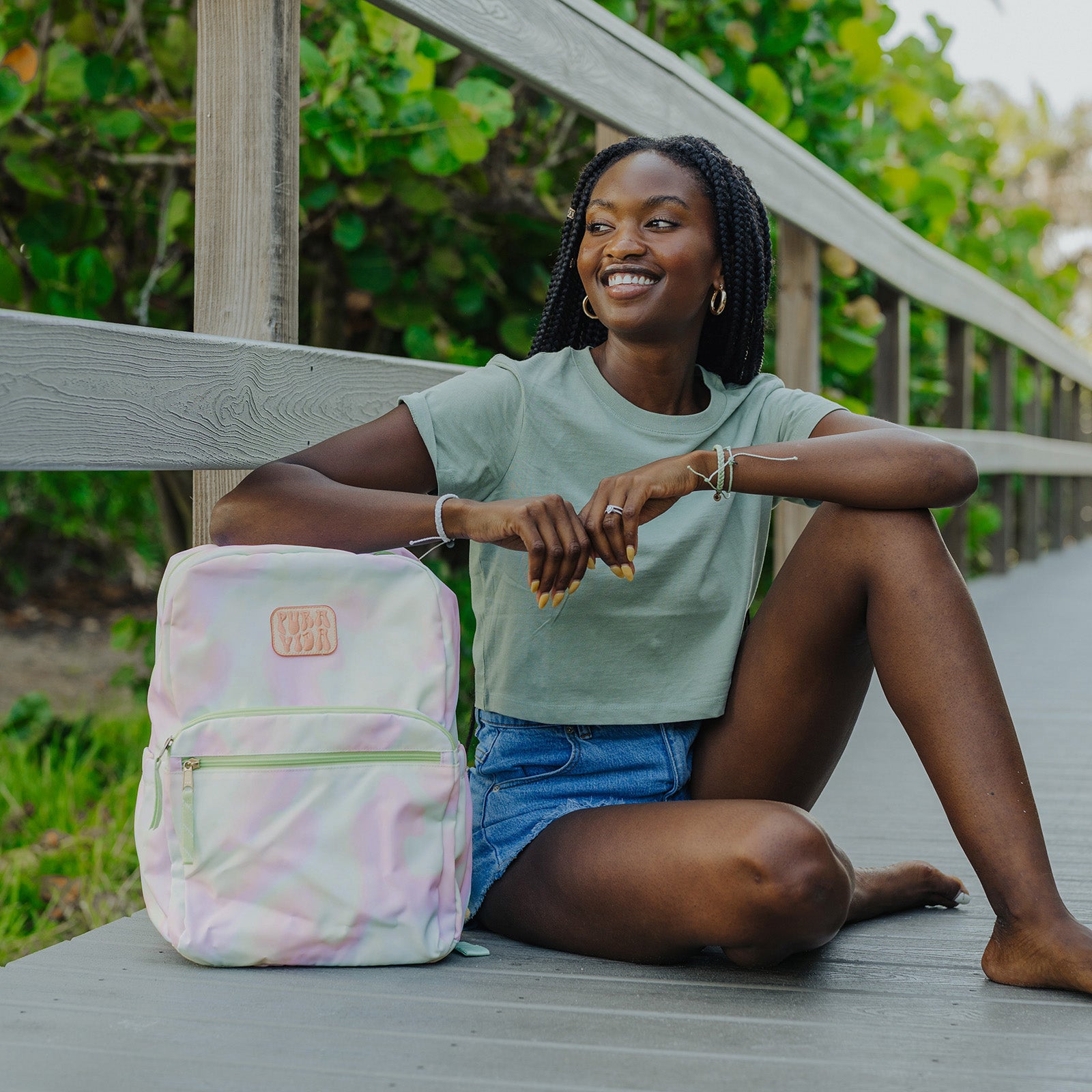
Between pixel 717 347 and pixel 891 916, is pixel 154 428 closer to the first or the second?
pixel 717 347

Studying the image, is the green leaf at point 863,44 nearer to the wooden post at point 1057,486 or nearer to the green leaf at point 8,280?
the green leaf at point 8,280

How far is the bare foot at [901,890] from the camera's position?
6.01ft

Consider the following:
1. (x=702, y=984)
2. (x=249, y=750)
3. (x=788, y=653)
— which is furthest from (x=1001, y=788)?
(x=249, y=750)

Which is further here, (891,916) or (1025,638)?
(1025,638)

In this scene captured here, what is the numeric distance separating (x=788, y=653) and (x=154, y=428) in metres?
0.82

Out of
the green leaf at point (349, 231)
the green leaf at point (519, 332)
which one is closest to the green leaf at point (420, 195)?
the green leaf at point (349, 231)

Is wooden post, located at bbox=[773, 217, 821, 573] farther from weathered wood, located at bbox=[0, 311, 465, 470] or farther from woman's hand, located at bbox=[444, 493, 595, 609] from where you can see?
woman's hand, located at bbox=[444, 493, 595, 609]

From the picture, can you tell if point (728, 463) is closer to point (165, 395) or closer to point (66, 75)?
point (165, 395)

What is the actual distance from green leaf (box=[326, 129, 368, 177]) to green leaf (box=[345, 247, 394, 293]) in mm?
557

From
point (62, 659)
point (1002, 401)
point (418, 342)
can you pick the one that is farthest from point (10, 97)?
point (1002, 401)

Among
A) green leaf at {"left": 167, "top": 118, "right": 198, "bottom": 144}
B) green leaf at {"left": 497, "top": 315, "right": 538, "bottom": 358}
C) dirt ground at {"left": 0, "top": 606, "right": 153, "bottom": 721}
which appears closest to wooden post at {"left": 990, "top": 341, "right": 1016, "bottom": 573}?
green leaf at {"left": 497, "top": 315, "right": 538, "bottom": 358}

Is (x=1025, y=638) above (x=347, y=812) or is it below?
below

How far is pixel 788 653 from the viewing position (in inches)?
69.1

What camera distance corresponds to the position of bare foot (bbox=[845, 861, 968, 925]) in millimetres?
1832
